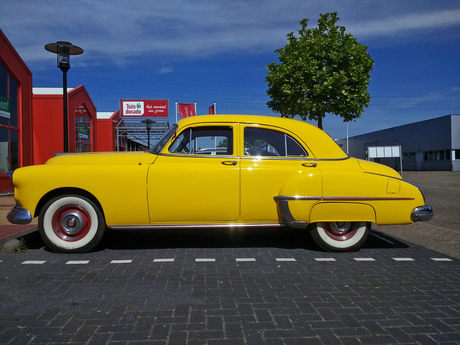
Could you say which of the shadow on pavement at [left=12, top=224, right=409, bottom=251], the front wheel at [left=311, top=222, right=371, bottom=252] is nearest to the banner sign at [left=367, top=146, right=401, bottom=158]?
the shadow on pavement at [left=12, top=224, right=409, bottom=251]

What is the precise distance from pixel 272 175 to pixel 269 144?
468 mm

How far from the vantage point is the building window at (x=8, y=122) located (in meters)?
13.9

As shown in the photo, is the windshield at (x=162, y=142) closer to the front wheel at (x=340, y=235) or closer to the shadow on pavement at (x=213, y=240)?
the shadow on pavement at (x=213, y=240)

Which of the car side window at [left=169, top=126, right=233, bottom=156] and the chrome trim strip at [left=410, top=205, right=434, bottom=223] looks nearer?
the chrome trim strip at [left=410, top=205, right=434, bottom=223]

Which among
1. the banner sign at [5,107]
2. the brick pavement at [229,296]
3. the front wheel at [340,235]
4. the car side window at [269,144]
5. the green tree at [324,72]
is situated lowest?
the brick pavement at [229,296]

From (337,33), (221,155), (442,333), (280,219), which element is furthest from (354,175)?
(337,33)

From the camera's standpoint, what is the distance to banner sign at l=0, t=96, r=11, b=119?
13.8 metres

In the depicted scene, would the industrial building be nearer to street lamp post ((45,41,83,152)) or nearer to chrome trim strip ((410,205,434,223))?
street lamp post ((45,41,83,152))

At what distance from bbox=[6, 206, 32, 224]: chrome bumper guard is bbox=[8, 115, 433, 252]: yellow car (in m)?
0.01

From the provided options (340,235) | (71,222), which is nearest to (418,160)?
(340,235)

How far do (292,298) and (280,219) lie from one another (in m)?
1.59

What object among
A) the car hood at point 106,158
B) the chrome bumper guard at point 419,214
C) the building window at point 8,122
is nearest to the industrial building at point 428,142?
the building window at point 8,122

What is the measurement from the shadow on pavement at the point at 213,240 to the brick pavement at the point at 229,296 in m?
0.08

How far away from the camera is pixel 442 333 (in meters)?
2.59
